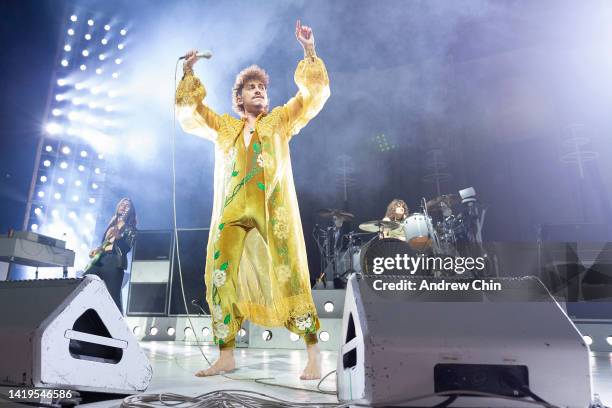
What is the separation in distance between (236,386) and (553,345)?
1384mm

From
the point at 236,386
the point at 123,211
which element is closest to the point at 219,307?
the point at 236,386

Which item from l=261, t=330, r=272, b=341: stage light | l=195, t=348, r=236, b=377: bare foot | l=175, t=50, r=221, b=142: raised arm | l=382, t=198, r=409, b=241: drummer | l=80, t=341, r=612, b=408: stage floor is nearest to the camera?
l=80, t=341, r=612, b=408: stage floor

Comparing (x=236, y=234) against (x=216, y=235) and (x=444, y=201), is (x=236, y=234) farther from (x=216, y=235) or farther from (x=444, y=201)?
(x=444, y=201)

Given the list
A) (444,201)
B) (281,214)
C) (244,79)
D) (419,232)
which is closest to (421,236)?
(419,232)

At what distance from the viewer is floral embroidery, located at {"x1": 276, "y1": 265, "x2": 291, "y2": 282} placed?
8.29ft

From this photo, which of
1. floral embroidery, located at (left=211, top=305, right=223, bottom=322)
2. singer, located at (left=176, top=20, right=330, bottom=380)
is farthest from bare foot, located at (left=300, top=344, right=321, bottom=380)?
floral embroidery, located at (left=211, top=305, right=223, bottom=322)

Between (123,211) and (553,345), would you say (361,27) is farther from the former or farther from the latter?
(553,345)

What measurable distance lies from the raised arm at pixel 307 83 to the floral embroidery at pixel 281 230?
0.64 metres

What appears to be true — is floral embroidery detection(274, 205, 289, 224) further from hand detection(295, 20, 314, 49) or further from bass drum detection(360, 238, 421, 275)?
bass drum detection(360, 238, 421, 275)

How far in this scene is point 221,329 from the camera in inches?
98.6

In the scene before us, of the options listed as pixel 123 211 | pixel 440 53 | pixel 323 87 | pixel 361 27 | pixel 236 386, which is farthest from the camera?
pixel 440 53

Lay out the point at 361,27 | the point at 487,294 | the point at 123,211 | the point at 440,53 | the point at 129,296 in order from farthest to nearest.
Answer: the point at 440,53 → the point at 361,27 → the point at 129,296 → the point at 123,211 → the point at 487,294

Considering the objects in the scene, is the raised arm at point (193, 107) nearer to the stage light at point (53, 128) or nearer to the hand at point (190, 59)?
the hand at point (190, 59)

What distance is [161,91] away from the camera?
21.6 feet
